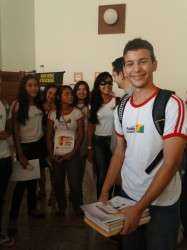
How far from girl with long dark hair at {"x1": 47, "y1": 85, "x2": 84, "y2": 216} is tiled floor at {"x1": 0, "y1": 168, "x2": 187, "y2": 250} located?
0.21m

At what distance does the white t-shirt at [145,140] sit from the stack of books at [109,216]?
73 mm

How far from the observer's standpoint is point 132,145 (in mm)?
1448

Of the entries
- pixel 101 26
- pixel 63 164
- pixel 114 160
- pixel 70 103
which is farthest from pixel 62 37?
pixel 114 160

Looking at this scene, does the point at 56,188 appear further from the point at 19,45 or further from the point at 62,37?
the point at 19,45

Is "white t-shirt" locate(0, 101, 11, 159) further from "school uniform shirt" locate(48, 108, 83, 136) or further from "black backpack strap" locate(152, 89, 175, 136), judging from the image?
"black backpack strap" locate(152, 89, 175, 136)

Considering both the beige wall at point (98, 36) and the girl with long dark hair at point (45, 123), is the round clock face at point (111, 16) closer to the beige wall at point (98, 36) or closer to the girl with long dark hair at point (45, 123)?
the beige wall at point (98, 36)

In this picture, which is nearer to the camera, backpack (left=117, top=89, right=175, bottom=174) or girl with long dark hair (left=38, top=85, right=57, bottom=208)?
backpack (left=117, top=89, right=175, bottom=174)

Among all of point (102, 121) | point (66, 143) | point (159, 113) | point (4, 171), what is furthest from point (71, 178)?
point (159, 113)

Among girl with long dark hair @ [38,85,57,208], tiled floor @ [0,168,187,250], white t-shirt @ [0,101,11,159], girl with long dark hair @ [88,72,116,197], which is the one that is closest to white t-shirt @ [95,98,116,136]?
Result: girl with long dark hair @ [88,72,116,197]

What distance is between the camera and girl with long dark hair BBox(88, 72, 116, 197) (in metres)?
3.41

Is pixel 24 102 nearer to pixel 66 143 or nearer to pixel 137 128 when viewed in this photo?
pixel 66 143

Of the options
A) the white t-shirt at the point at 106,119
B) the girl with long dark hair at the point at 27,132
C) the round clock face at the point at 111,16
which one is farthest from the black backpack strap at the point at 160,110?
the round clock face at the point at 111,16

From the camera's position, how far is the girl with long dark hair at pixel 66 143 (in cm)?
326

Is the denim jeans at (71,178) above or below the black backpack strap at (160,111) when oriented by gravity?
below
